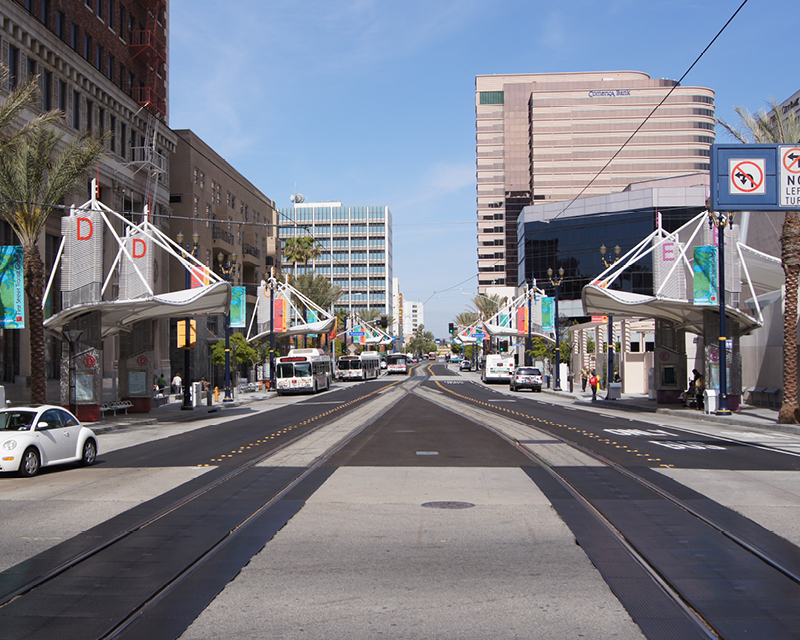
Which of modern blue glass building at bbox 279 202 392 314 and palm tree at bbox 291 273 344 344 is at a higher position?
modern blue glass building at bbox 279 202 392 314

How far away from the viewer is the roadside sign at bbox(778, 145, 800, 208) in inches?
760

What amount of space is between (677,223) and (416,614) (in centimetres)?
9045

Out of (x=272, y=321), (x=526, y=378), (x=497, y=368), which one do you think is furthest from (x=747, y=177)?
(x=497, y=368)

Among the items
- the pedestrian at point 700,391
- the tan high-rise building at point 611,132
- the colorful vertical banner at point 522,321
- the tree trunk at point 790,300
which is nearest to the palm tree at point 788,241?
the tree trunk at point 790,300

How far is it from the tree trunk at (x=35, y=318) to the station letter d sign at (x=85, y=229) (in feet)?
10.5

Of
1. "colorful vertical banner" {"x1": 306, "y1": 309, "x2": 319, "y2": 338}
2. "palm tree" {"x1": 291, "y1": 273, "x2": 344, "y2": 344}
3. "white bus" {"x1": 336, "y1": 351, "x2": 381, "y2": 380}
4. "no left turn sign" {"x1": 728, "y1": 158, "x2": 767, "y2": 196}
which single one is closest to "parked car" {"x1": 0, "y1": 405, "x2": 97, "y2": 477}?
"no left turn sign" {"x1": 728, "y1": 158, "x2": 767, "y2": 196}

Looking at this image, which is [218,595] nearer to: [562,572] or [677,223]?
[562,572]

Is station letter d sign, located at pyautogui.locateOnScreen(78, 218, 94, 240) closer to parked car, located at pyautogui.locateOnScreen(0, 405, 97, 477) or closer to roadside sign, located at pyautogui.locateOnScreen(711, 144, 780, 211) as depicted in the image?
parked car, located at pyautogui.locateOnScreen(0, 405, 97, 477)

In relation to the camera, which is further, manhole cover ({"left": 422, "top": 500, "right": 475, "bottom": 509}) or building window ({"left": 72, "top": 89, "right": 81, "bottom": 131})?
building window ({"left": 72, "top": 89, "right": 81, "bottom": 131})

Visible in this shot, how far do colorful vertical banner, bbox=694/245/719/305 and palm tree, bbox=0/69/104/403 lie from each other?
81.8 ft

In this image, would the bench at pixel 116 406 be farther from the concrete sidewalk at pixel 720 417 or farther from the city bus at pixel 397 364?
the city bus at pixel 397 364

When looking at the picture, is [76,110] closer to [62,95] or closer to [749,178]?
[62,95]

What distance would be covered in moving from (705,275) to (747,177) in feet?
43.3

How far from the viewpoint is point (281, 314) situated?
58906mm
